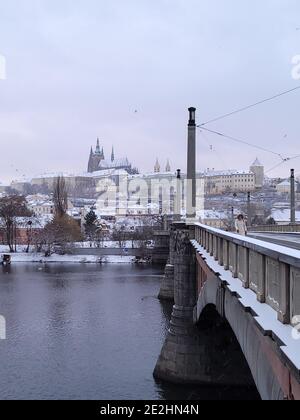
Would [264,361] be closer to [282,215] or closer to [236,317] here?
[236,317]

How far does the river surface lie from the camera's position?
1872cm

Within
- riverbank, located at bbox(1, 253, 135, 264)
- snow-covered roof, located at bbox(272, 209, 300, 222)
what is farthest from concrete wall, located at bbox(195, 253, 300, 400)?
snow-covered roof, located at bbox(272, 209, 300, 222)

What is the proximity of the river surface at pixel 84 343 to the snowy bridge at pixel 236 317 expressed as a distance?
40.0 inches

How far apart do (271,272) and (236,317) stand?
2.62 m

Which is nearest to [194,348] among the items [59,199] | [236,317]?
[236,317]

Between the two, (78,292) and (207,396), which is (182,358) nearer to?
(207,396)

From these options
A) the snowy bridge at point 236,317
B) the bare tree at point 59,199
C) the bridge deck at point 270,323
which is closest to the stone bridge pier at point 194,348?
the snowy bridge at point 236,317

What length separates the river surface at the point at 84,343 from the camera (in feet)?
61.4

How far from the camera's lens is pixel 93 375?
20328mm

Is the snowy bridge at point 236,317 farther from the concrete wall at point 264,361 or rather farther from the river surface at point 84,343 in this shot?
the river surface at point 84,343

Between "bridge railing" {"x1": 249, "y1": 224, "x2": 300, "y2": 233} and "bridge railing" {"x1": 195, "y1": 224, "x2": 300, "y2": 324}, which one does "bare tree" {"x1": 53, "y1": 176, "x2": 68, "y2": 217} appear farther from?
"bridge railing" {"x1": 195, "y1": 224, "x2": 300, "y2": 324}

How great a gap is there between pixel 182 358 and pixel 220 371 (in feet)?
4.66
